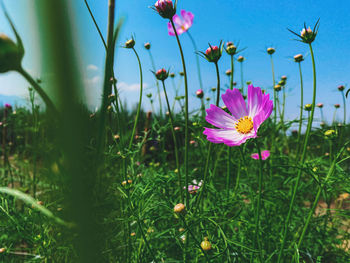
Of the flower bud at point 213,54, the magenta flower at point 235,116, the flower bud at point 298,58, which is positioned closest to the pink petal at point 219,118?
the magenta flower at point 235,116

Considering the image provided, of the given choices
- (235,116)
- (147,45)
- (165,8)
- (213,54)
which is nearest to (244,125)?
(235,116)

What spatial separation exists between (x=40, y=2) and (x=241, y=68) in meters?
1.62

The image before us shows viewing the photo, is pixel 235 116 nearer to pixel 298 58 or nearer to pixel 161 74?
pixel 161 74

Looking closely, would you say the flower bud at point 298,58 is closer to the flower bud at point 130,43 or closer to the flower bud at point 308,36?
the flower bud at point 308,36

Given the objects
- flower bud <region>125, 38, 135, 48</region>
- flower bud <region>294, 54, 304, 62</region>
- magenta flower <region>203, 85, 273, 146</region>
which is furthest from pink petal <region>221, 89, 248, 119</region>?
flower bud <region>294, 54, 304, 62</region>

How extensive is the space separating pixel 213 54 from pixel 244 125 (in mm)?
213

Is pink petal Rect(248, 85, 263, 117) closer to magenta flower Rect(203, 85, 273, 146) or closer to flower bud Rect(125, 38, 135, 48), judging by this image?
magenta flower Rect(203, 85, 273, 146)

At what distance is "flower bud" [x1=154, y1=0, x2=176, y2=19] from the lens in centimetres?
58

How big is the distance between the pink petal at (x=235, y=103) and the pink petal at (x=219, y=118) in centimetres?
2

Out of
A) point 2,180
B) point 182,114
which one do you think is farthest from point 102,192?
point 2,180

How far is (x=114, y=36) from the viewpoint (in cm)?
13

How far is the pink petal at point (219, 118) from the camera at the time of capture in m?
0.69

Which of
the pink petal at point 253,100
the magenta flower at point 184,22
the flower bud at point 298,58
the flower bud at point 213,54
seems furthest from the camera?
the magenta flower at point 184,22

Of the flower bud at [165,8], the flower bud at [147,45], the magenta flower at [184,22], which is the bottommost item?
the flower bud at [165,8]
